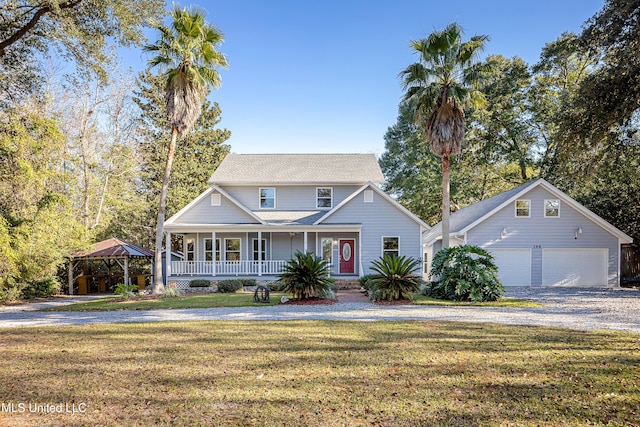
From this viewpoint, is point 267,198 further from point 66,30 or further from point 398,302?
point 66,30

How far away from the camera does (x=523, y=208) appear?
67.8 ft

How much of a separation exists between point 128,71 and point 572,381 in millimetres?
27737

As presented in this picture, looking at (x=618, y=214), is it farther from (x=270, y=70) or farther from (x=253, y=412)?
(x=253, y=412)

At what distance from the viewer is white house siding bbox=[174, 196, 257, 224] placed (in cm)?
2033

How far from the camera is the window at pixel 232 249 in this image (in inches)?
849

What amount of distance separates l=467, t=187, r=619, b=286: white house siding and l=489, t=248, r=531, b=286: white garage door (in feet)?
0.81

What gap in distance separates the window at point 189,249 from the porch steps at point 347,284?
8.61 meters

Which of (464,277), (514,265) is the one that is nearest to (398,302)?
(464,277)

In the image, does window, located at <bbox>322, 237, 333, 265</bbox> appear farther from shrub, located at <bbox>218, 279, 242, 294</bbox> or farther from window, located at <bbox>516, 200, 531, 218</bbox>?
window, located at <bbox>516, 200, 531, 218</bbox>

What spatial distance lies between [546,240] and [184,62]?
20.0m

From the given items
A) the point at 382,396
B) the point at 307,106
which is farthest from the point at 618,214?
the point at 382,396

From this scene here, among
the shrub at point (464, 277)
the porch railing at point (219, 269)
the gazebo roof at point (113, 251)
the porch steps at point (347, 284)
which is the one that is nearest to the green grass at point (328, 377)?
the shrub at point (464, 277)

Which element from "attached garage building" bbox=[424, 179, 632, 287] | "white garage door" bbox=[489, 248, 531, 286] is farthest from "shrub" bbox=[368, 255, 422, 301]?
"white garage door" bbox=[489, 248, 531, 286]

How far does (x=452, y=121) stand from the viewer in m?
16.8
